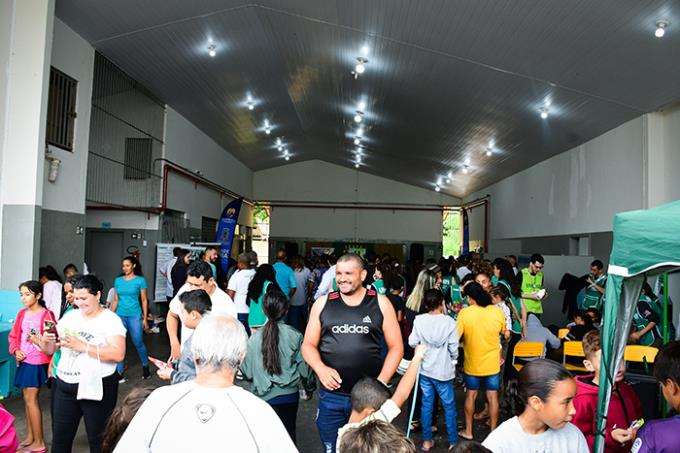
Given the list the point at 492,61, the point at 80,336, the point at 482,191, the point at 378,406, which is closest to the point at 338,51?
the point at 492,61

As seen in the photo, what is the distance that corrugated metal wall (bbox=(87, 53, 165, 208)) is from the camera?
10.2m

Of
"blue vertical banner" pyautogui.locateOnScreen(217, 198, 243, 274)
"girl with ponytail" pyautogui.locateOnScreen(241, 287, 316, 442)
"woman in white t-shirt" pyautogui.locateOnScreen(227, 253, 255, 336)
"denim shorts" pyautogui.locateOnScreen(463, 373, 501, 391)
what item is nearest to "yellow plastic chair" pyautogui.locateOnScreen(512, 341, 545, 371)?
"denim shorts" pyautogui.locateOnScreen(463, 373, 501, 391)

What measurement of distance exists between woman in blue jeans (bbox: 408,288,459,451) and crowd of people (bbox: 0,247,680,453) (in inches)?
0.4

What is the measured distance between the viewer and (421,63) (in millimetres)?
9023

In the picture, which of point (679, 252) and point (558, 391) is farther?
point (679, 252)

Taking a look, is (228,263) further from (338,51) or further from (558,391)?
(558,391)

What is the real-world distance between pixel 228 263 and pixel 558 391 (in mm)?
12328

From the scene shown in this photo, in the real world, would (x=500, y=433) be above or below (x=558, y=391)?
below

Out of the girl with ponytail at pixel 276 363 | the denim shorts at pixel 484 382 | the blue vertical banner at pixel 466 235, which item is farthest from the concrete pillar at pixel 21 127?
the blue vertical banner at pixel 466 235

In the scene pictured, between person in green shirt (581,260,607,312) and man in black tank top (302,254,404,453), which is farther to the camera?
person in green shirt (581,260,607,312)

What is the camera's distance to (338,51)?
983 centimetres

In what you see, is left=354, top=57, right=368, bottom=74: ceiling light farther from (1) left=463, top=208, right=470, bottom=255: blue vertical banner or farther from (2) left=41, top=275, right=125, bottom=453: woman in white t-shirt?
(1) left=463, top=208, right=470, bottom=255: blue vertical banner

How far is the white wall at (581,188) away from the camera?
8641 millimetres

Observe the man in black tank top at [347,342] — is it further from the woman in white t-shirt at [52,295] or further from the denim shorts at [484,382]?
the woman in white t-shirt at [52,295]
